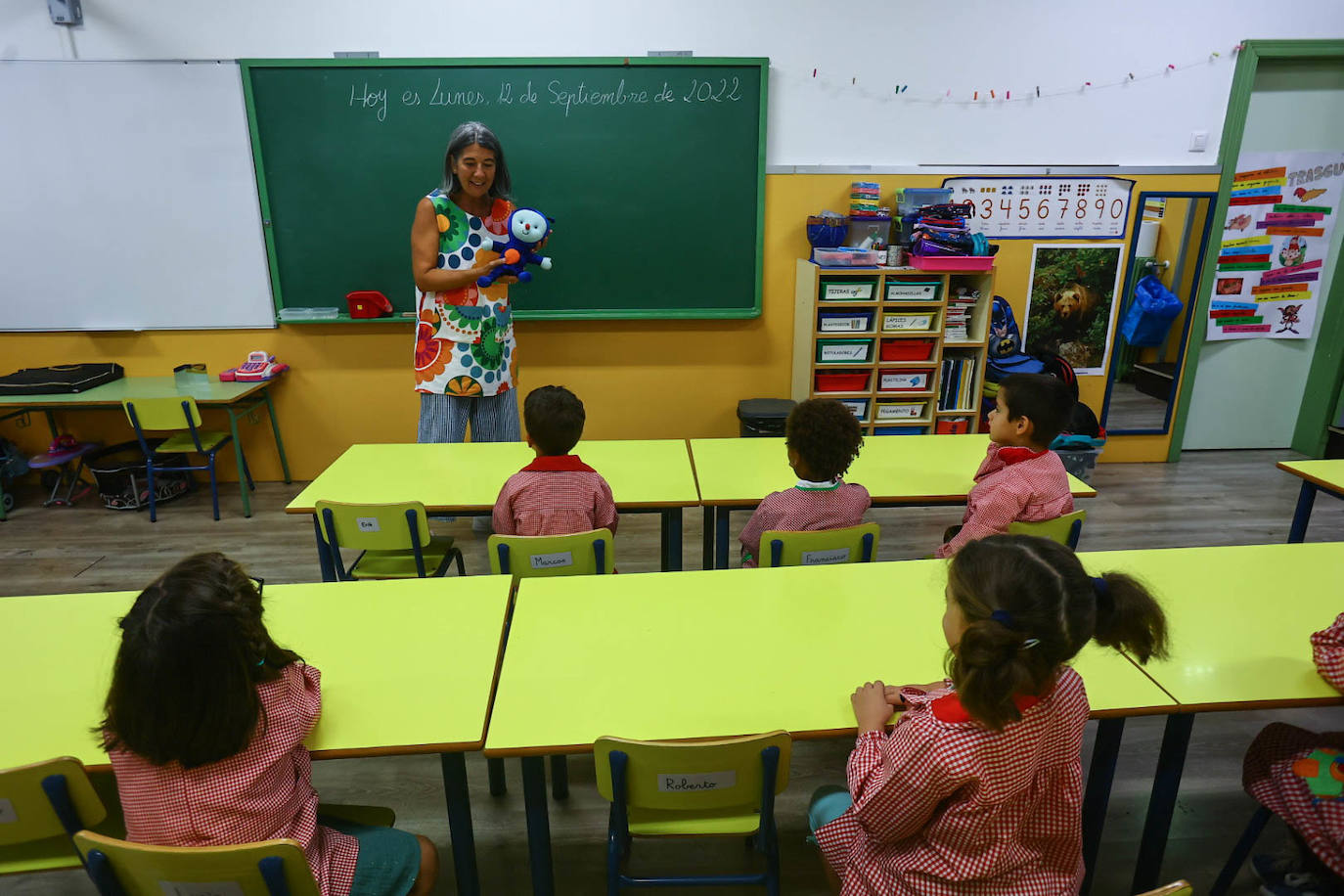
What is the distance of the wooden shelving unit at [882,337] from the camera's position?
13.7 feet

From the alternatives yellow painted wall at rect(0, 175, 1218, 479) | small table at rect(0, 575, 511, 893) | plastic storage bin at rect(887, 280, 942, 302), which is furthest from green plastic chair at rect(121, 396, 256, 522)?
plastic storage bin at rect(887, 280, 942, 302)

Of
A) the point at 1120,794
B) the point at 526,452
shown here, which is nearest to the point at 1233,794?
the point at 1120,794

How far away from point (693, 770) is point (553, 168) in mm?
3571

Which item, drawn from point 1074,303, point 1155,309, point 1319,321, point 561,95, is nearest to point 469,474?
point 561,95

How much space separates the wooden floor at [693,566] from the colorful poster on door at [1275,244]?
0.86 m

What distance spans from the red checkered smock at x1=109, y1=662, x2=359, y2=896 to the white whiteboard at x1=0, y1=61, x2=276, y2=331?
359cm

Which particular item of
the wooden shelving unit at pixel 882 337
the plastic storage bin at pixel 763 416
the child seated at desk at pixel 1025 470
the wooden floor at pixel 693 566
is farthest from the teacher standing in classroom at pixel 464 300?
the child seated at desk at pixel 1025 470

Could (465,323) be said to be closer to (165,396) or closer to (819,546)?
(165,396)

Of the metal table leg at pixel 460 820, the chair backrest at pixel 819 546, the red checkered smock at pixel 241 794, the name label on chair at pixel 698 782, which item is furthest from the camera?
the chair backrest at pixel 819 546

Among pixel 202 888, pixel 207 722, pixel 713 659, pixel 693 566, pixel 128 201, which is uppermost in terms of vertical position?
pixel 128 201

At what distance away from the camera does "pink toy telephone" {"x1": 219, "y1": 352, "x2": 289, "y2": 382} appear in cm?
426

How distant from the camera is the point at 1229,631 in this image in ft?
5.67

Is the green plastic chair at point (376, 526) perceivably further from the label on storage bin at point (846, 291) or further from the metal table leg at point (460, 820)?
the label on storage bin at point (846, 291)

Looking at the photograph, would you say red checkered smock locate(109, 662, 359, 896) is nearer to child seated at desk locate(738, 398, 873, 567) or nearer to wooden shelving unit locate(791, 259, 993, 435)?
child seated at desk locate(738, 398, 873, 567)
